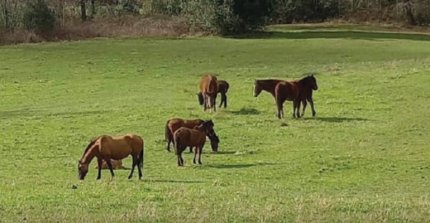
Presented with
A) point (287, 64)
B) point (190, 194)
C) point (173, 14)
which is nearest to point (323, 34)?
point (173, 14)

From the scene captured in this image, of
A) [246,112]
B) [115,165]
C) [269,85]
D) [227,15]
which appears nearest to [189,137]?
[115,165]

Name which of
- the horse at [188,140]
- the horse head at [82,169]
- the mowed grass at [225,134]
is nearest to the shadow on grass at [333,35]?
the mowed grass at [225,134]

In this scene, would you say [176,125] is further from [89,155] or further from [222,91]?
[222,91]

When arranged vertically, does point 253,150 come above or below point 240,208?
below

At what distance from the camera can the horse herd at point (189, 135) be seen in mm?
18219

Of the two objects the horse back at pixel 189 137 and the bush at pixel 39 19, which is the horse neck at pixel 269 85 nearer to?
the horse back at pixel 189 137

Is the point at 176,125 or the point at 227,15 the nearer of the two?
the point at 176,125

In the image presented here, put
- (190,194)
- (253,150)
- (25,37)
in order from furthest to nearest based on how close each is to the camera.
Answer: (25,37) < (253,150) < (190,194)

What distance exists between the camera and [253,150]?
2331cm

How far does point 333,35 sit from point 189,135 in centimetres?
4565

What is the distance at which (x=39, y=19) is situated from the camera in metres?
63.3

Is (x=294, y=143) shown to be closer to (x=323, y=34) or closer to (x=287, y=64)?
(x=287, y=64)

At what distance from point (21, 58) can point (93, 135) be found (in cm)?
2545

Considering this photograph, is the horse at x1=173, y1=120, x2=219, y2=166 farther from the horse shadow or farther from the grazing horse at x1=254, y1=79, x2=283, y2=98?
the horse shadow
